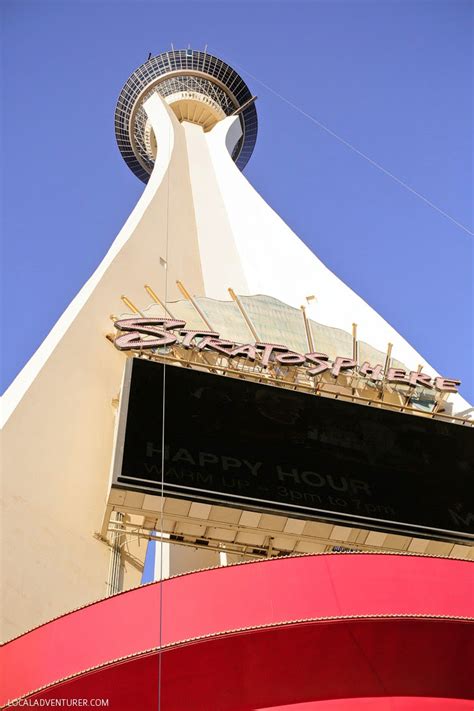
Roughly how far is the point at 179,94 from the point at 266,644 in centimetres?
2921

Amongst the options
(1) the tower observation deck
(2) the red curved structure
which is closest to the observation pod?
(2) the red curved structure

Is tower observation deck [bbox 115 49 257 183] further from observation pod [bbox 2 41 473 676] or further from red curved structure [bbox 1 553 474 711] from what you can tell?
red curved structure [bbox 1 553 474 711]

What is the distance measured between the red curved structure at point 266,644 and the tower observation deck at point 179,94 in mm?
27225

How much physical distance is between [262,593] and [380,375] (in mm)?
8678

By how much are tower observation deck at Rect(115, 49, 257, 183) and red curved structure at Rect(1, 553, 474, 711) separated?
27225mm

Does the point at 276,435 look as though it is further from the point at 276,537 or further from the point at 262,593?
the point at 262,593

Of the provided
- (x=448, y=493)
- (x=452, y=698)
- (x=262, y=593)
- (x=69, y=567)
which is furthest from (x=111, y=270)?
(x=452, y=698)

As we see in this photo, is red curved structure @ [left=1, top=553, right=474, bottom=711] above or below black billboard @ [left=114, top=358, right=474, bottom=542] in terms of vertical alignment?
below

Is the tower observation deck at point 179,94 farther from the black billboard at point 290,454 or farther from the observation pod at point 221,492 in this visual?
the black billboard at point 290,454

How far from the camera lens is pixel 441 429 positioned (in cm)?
1612

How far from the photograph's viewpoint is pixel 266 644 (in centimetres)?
930

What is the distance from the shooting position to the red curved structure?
9.05m

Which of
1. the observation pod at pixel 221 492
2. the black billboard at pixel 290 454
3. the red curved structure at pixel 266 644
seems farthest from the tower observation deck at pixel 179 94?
the red curved structure at pixel 266 644

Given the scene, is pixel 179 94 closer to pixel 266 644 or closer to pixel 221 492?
pixel 221 492
